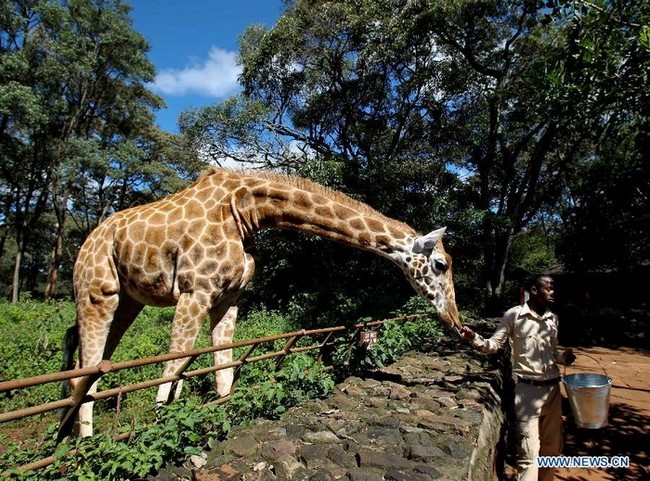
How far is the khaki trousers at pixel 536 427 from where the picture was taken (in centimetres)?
333

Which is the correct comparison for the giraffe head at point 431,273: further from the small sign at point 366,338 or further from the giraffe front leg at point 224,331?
the giraffe front leg at point 224,331

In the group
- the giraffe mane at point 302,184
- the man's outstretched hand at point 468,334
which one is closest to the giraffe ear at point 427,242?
the giraffe mane at point 302,184

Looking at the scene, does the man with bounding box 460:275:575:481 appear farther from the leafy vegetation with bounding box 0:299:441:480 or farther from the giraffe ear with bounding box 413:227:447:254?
the leafy vegetation with bounding box 0:299:441:480

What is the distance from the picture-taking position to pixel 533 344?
350cm

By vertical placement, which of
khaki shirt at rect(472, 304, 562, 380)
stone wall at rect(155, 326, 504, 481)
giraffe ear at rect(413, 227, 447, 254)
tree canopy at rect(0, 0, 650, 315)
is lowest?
stone wall at rect(155, 326, 504, 481)

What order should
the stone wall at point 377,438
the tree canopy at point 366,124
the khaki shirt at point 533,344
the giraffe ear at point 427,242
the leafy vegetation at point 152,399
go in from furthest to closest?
the tree canopy at point 366,124 < the giraffe ear at point 427,242 < the khaki shirt at point 533,344 < the stone wall at point 377,438 < the leafy vegetation at point 152,399

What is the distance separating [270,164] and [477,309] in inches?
331

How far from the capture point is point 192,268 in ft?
12.8

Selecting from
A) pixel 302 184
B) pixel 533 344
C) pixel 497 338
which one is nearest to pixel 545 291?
pixel 533 344

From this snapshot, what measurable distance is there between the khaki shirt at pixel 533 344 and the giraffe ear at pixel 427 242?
1.15 metres

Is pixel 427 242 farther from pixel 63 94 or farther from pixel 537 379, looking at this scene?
pixel 63 94

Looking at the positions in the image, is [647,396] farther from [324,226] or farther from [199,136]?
[199,136]

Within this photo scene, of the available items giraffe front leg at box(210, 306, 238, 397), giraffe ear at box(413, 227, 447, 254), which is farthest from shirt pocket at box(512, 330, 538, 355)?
giraffe front leg at box(210, 306, 238, 397)

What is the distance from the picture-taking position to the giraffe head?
4.55 m
